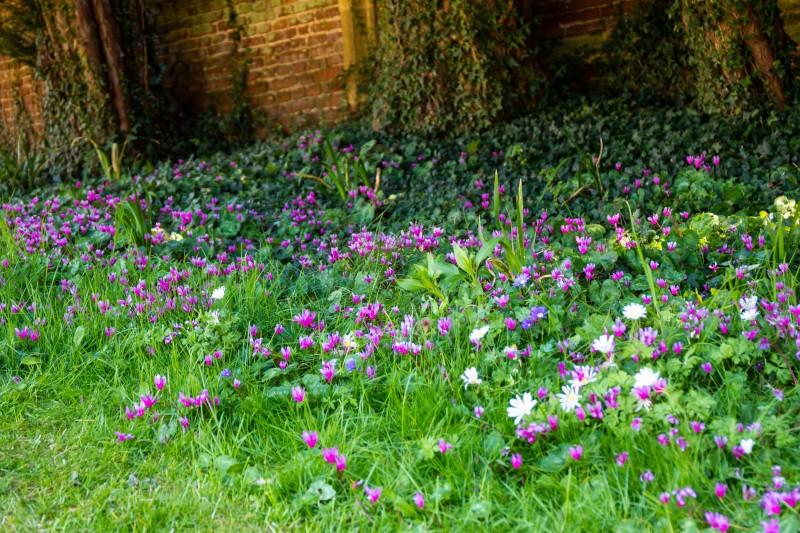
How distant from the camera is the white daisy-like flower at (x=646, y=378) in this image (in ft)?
6.77

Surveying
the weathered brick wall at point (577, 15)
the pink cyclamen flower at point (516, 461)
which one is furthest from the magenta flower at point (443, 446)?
the weathered brick wall at point (577, 15)

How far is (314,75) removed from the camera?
8.69 meters

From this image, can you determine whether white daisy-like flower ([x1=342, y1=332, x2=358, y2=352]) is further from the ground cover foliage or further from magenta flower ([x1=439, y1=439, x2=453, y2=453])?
magenta flower ([x1=439, y1=439, x2=453, y2=453])

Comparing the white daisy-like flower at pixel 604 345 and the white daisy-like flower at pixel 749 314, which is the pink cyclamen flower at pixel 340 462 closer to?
the white daisy-like flower at pixel 604 345

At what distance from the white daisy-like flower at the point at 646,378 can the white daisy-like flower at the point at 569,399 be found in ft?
0.58

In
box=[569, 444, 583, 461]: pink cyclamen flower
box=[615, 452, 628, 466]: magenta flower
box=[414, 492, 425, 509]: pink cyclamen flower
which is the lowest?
box=[414, 492, 425, 509]: pink cyclamen flower

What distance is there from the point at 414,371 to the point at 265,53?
23.9ft

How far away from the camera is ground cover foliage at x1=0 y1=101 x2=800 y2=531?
1.97m

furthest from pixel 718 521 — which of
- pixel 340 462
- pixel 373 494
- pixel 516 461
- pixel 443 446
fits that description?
pixel 340 462

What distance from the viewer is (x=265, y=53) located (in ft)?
29.4

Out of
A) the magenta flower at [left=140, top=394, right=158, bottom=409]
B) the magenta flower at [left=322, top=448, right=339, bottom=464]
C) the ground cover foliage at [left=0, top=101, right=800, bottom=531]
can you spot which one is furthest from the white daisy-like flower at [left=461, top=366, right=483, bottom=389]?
the magenta flower at [left=140, top=394, right=158, bottom=409]

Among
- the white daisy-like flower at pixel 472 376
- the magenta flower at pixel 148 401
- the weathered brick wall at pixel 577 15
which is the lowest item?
the magenta flower at pixel 148 401

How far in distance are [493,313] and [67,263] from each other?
2.61 metres

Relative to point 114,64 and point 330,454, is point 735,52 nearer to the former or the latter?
point 330,454
